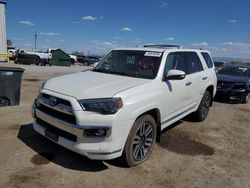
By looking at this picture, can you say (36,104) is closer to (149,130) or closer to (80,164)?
(80,164)

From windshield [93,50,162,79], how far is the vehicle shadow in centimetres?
167

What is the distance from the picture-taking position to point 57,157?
165 inches

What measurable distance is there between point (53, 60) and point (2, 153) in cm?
3088

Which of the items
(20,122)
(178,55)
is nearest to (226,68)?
(178,55)

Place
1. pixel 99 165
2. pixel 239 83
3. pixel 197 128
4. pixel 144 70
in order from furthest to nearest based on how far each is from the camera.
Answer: pixel 239 83 < pixel 197 128 < pixel 144 70 < pixel 99 165

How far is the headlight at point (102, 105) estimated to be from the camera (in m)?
3.44

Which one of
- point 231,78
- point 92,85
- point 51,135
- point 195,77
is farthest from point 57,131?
point 231,78

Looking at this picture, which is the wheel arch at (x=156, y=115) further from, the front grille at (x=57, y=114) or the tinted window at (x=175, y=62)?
the front grille at (x=57, y=114)

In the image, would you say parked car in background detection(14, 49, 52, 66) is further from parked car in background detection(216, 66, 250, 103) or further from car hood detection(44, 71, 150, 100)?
car hood detection(44, 71, 150, 100)

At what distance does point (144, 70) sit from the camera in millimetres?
4648

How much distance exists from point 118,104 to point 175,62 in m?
2.15

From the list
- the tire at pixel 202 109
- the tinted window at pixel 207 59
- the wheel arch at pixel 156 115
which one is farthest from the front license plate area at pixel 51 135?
the tinted window at pixel 207 59

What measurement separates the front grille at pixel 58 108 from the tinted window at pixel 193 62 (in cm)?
312

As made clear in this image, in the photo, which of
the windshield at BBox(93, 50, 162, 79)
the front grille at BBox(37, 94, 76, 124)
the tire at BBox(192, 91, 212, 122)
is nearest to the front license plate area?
the front grille at BBox(37, 94, 76, 124)
